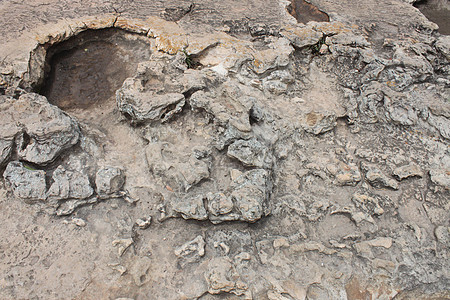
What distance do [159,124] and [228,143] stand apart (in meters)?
0.91

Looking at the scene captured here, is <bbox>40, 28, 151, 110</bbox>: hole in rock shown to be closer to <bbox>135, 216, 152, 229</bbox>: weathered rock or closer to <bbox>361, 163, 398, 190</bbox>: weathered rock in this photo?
<bbox>135, 216, 152, 229</bbox>: weathered rock

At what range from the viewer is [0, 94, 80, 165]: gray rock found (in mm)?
3414

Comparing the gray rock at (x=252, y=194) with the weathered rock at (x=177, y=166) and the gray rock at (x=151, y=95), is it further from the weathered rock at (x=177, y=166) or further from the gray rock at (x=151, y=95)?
the gray rock at (x=151, y=95)

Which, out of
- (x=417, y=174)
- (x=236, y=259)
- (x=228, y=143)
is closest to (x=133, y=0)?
(x=228, y=143)

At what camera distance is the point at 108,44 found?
16.5 ft

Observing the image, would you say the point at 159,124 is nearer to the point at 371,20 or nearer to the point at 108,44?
the point at 108,44

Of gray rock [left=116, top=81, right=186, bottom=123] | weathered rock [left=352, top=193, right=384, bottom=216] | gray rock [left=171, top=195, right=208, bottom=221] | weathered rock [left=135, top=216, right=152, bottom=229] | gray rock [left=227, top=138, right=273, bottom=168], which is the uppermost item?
gray rock [left=116, top=81, right=186, bottom=123]

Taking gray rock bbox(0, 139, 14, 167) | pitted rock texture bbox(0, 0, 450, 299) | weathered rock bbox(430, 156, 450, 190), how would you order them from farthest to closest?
weathered rock bbox(430, 156, 450, 190) → gray rock bbox(0, 139, 14, 167) → pitted rock texture bbox(0, 0, 450, 299)

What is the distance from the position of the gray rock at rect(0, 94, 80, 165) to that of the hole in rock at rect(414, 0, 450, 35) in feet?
21.7

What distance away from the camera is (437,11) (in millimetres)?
6348

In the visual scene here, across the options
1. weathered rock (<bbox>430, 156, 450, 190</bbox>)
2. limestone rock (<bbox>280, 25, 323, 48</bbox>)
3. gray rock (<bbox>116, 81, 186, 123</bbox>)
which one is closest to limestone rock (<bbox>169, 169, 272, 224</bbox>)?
gray rock (<bbox>116, 81, 186, 123</bbox>)

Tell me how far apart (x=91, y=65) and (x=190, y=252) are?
3.32 meters

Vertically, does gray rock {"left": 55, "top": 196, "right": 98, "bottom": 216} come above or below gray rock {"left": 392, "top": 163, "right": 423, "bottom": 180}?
below

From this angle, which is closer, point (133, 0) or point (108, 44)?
point (108, 44)
